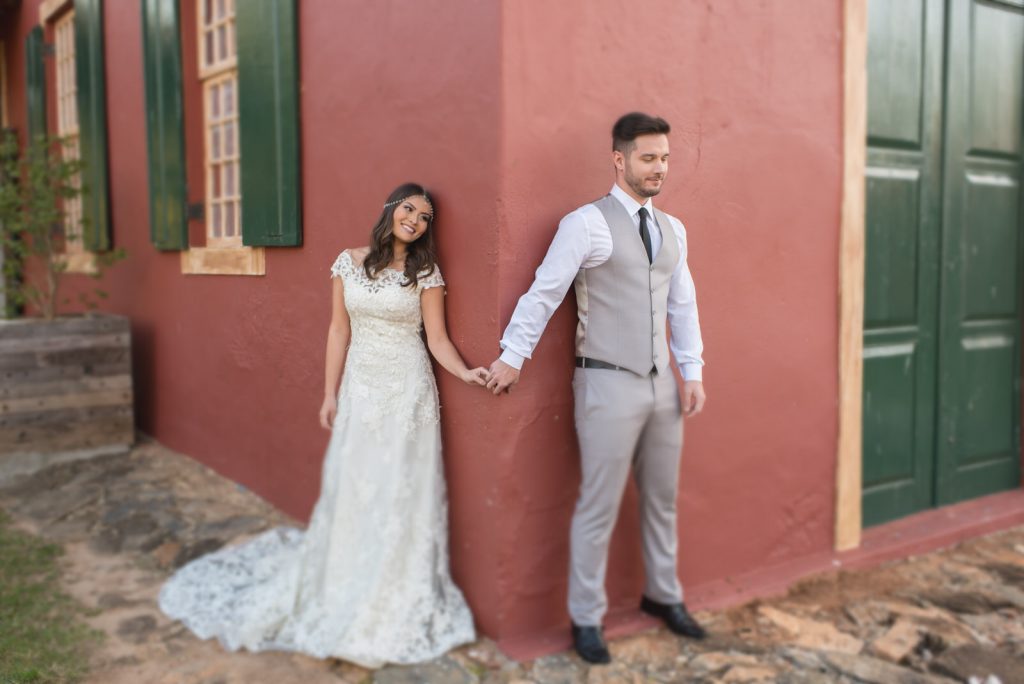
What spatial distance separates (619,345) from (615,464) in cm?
44

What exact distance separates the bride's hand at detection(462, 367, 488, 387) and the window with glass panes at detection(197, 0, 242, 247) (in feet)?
7.79

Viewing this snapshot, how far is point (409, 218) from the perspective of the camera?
135 inches

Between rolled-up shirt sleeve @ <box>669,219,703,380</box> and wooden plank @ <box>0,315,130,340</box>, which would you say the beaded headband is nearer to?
rolled-up shirt sleeve @ <box>669,219,703,380</box>

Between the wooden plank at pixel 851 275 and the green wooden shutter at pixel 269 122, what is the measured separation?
260 cm

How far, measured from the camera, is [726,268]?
3.83m

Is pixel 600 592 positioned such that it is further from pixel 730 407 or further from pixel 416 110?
pixel 416 110

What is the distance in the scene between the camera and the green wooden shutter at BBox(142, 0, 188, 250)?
5.53 meters

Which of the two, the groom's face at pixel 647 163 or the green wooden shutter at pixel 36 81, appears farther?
the green wooden shutter at pixel 36 81

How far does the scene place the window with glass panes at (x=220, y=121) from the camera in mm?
5289

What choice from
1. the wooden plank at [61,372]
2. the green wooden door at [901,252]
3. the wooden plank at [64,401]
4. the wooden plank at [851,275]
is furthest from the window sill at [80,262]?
the green wooden door at [901,252]

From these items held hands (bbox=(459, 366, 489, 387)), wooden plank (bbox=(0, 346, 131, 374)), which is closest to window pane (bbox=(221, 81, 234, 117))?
wooden plank (bbox=(0, 346, 131, 374))

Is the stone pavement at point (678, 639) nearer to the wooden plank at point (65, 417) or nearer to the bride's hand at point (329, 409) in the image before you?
the wooden plank at point (65, 417)

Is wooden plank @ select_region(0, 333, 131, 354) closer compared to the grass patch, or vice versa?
the grass patch

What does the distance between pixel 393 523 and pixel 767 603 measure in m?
1.67
